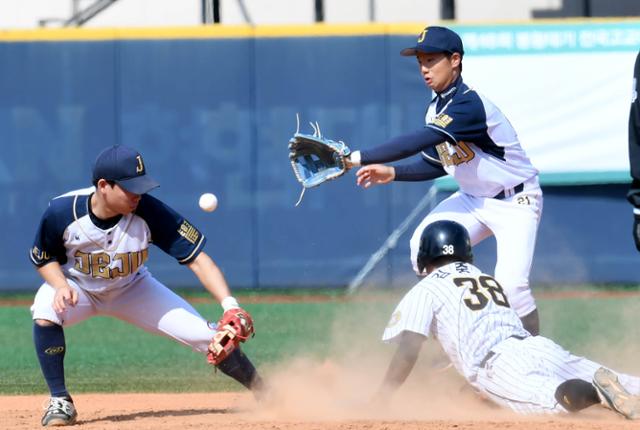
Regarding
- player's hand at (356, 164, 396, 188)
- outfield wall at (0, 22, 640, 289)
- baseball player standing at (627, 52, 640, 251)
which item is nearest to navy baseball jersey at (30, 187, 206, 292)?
player's hand at (356, 164, 396, 188)

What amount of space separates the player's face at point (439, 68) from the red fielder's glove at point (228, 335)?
1.72m

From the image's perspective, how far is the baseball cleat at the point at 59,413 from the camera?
5234 mm

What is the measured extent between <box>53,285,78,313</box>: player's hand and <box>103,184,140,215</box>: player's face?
417 mm

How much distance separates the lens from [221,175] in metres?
11.8

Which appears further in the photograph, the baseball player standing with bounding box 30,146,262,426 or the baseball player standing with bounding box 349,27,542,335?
the baseball player standing with bounding box 349,27,542,335

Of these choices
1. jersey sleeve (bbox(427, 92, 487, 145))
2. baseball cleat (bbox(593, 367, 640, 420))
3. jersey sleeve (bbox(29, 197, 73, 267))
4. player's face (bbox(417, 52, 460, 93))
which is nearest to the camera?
baseball cleat (bbox(593, 367, 640, 420))

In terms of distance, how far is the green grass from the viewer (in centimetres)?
724

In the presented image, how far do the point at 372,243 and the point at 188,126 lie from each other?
2.18m

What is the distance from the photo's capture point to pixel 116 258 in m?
5.39

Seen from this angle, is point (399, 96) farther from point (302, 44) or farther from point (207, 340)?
point (207, 340)

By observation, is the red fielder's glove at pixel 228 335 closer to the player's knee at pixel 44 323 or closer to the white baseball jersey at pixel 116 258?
the white baseball jersey at pixel 116 258

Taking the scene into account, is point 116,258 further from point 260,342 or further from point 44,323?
point 260,342

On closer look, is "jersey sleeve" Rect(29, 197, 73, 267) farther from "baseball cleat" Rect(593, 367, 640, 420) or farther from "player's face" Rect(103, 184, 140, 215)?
"baseball cleat" Rect(593, 367, 640, 420)

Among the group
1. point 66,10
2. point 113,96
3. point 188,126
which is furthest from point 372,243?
point 66,10
